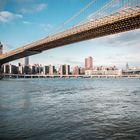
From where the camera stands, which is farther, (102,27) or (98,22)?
(102,27)

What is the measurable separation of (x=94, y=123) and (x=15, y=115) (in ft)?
13.0

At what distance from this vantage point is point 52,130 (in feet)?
27.6

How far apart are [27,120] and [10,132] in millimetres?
1907

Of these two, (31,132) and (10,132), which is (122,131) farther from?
(10,132)

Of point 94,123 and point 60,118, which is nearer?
point 94,123

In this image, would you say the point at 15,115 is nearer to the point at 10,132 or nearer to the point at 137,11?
the point at 10,132

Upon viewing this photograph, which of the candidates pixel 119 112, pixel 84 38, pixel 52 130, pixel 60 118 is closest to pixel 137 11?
pixel 84 38

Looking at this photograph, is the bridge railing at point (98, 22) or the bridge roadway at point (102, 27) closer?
the bridge railing at point (98, 22)

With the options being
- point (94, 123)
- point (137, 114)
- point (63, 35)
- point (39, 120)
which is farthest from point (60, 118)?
point (63, 35)

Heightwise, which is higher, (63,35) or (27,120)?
(63,35)

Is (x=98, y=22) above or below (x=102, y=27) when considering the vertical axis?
above

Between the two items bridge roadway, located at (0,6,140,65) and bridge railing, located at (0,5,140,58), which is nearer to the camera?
bridge railing, located at (0,5,140,58)

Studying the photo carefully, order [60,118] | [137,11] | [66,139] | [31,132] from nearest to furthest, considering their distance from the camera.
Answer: [66,139] → [31,132] → [60,118] → [137,11]

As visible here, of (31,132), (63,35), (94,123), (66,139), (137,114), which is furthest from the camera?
(63,35)
